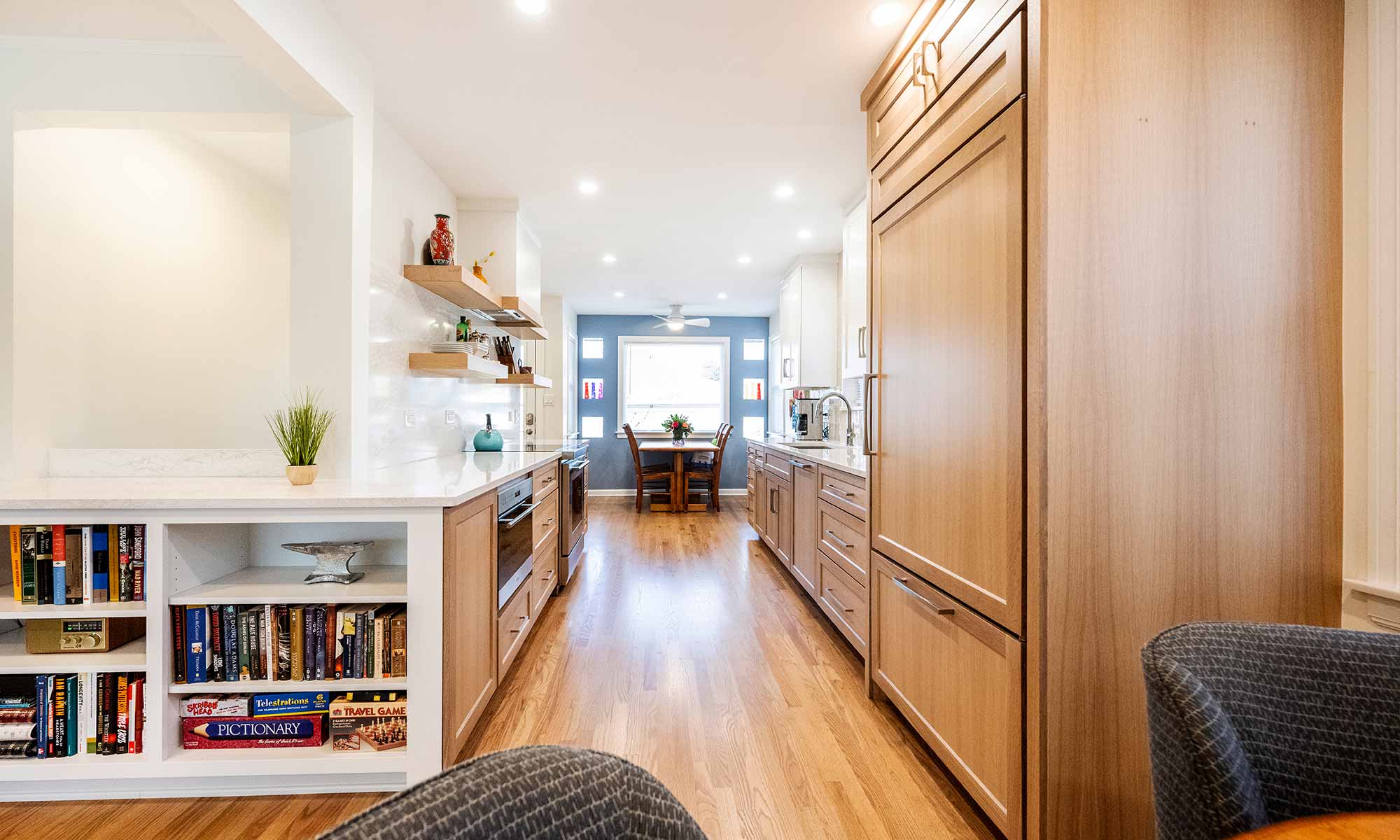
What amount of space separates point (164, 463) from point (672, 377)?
614 centimetres

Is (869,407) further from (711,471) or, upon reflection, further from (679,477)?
(711,471)

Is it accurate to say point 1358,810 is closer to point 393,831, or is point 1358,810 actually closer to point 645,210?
point 393,831

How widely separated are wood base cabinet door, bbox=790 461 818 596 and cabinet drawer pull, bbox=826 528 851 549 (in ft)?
0.79

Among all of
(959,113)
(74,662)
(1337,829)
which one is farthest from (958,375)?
(74,662)

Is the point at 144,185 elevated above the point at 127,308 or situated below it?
above

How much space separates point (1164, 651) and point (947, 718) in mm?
1024

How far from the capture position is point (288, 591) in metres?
1.71

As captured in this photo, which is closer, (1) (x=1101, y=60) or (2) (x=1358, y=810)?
(2) (x=1358, y=810)

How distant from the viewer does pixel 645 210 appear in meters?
4.02

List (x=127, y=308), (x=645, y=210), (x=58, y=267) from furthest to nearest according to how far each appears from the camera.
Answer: (x=645, y=210) < (x=127, y=308) < (x=58, y=267)

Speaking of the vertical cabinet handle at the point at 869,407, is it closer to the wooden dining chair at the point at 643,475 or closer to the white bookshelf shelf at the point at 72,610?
the white bookshelf shelf at the point at 72,610

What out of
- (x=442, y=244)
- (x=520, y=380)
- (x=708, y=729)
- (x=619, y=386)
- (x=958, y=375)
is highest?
(x=442, y=244)

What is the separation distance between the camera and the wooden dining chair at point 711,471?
21.7 ft

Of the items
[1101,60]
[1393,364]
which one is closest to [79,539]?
[1101,60]
